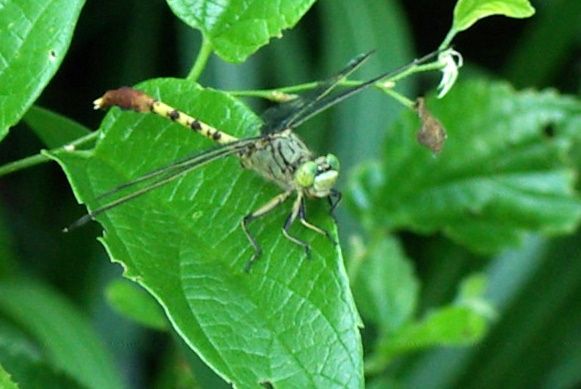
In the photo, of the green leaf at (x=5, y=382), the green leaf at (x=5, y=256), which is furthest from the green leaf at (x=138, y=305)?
the green leaf at (x=5, y=256)

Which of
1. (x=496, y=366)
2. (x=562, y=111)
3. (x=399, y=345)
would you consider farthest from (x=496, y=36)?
(x=399, y=345)

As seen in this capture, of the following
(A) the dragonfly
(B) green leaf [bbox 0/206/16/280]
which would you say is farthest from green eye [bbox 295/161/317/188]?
(B) green leaf [bbox 0/206/16/280]

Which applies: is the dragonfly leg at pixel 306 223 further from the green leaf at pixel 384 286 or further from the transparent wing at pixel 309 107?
the green leaf at pixel 384 286

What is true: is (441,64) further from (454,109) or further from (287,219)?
(454,109)

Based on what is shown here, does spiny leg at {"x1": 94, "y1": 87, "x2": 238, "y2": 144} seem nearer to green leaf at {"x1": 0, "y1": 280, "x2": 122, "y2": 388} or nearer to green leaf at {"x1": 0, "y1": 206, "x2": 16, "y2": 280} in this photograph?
green leaf at {"x1": 0, "y1": 280, "x2": 122, "y2": 388}

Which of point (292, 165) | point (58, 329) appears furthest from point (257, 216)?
point (58, 329)

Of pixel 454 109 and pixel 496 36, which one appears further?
pixel 496 36

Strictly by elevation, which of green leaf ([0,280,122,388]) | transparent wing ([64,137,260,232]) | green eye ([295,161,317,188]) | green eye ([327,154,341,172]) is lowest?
green leaf ([0,280,122,388])
